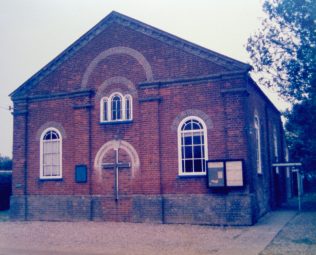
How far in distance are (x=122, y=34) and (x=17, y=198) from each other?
945 cm

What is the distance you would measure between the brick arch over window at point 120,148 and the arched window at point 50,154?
2.09 metres

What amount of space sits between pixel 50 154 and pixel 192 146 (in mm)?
7203

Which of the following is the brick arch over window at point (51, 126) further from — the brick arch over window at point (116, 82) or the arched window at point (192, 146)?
the arched window at point (192, 146)

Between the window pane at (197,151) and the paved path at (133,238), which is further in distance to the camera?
the window pane at (197,151)

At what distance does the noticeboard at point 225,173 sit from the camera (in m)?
15.8

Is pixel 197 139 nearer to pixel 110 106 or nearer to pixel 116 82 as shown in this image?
pixel 110 106

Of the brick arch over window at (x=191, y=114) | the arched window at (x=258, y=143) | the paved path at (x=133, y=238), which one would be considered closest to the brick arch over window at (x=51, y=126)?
the paved path at (x=133, y=238)

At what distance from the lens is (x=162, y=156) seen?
17.1m

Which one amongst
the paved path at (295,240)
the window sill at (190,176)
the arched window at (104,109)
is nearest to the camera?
the paved path at (295,240)

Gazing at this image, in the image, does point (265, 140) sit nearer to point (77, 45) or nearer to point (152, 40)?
point (152, 40)

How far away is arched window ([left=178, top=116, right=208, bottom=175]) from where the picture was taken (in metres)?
16.7

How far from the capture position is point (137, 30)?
60.7 ft

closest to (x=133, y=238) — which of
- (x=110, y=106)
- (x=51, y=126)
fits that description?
(x=110, y=106)

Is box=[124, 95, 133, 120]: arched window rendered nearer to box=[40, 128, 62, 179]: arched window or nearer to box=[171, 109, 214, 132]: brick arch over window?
box=[171, 109, 214, 132]: brick arch over window
